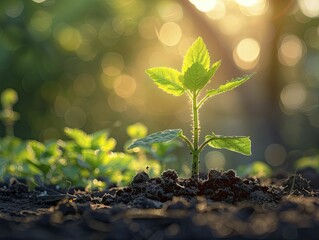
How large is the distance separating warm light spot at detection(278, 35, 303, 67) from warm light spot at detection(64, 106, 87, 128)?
26.1ft

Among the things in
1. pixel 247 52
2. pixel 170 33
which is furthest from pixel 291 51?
Result: pixel 170 33

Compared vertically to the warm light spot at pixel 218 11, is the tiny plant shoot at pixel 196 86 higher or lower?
lower

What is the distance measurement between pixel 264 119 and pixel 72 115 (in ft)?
17.4

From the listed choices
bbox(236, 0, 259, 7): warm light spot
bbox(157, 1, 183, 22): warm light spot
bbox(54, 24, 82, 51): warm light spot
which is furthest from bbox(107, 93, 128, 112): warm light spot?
bbox(236, 0, 259, 7): warm light spot

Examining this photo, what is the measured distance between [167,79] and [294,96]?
17.4 metres

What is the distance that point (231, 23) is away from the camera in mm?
19234

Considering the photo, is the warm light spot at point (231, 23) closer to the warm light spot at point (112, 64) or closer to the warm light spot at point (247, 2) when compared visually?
the warm light spot at point (247, 2)

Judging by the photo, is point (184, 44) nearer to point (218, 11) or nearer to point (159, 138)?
point (218, 11)

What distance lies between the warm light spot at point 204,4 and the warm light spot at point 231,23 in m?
1.47

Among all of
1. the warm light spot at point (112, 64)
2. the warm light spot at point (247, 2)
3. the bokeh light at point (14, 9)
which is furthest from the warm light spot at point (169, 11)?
the bokeh light at point (14, 9)

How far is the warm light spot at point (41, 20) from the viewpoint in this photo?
1280cm

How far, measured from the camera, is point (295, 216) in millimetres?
2020

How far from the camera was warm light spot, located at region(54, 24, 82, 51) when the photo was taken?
43.0 ft

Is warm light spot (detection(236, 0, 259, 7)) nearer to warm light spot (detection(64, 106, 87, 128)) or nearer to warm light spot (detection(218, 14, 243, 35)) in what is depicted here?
warm light spot (detection(218, 14, 243, 35))
